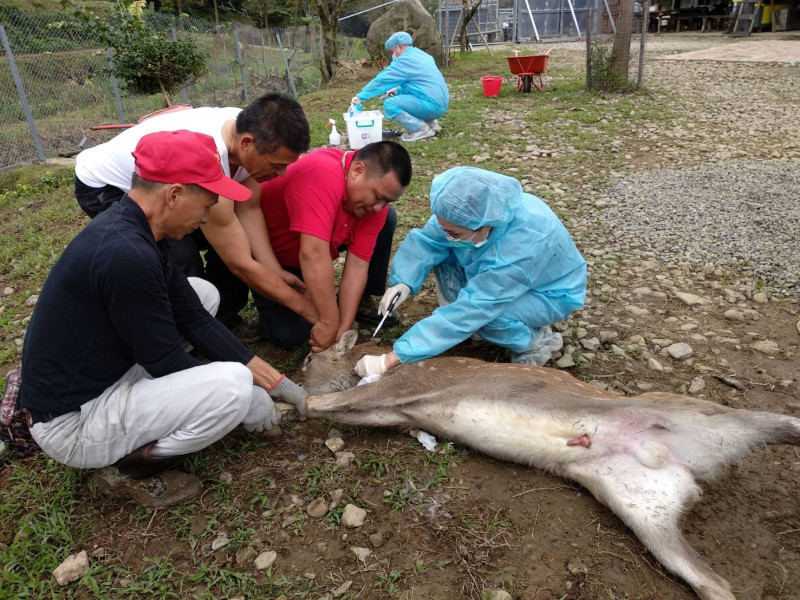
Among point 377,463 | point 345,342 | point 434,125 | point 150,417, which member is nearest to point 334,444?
point 377,463

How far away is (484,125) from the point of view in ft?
30.2

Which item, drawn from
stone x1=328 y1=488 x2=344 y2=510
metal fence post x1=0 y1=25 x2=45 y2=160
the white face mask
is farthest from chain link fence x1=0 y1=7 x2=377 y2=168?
stone x1=328 y1=488 x2=344 y2=510

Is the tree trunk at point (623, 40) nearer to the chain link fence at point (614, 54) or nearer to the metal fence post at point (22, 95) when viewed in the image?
the chain link fence at point (614, 54)

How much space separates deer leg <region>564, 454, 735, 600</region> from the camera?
218 cm

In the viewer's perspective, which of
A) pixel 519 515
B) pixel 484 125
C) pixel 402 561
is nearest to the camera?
pixel 402 561

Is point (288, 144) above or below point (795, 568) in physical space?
above

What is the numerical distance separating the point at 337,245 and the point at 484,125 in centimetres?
617

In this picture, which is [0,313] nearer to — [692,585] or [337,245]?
[337,245]

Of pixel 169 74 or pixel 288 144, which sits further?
pixel 169 74

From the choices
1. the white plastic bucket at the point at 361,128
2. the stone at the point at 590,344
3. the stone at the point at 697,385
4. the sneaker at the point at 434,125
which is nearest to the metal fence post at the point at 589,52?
the sneaker at the point at 434,125

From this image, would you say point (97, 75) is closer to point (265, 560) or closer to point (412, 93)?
point (412, 93)

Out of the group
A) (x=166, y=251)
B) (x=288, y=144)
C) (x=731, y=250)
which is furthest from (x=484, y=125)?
(x=166, y=251)

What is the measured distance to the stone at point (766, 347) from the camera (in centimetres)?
361

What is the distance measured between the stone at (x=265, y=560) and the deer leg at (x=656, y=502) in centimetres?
136
